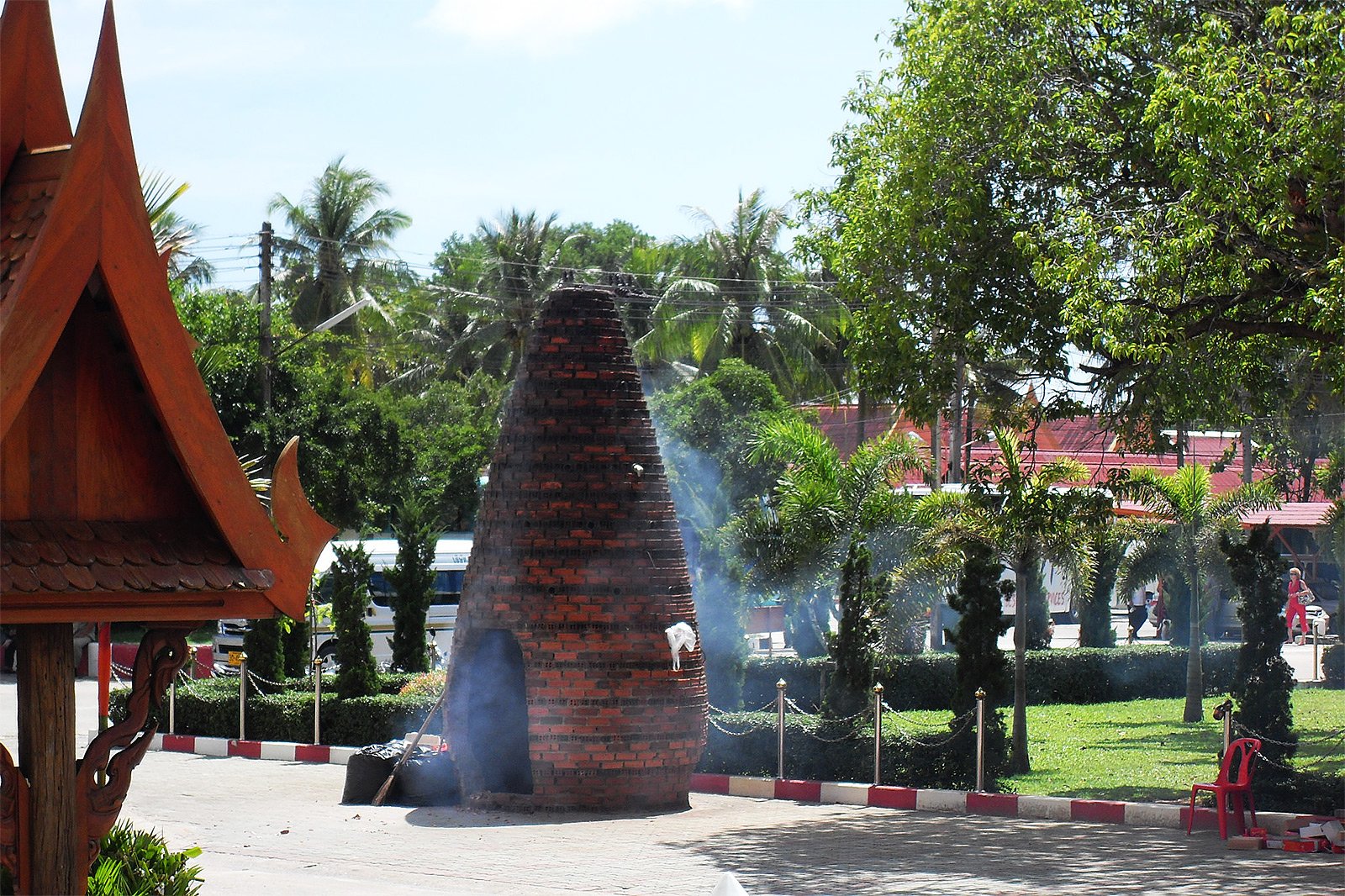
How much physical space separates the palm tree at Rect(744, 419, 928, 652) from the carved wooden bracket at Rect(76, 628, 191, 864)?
16.7 m

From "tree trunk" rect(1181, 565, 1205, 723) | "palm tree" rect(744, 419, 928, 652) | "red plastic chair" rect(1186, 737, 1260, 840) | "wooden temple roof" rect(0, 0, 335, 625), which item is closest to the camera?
"wooden temple roof" rect(0, 0, 335, 625)

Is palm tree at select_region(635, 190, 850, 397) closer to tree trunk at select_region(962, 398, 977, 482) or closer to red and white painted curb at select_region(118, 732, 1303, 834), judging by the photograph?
tree trunk at select_region(962, 398, 977, 482)

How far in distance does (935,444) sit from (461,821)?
65.0 ft

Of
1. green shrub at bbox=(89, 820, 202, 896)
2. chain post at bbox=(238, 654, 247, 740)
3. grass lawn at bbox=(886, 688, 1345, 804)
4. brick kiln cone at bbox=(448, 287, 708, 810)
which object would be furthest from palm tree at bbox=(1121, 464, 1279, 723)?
green shrub at bbox=(89, 820, 202, 896)

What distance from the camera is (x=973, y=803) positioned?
47.0 ft

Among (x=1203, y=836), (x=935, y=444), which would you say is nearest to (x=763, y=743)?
(x=1203, y=836)

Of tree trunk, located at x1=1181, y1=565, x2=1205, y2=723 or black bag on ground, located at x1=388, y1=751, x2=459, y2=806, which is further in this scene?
tree trunk, located at x1=1181, y1=565, x2=1205, y2=723

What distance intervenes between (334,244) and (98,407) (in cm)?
4044

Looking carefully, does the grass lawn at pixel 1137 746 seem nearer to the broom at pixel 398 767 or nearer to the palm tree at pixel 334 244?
the broom at pixel 398 767

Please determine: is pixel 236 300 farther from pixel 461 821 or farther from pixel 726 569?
pixel 461 821

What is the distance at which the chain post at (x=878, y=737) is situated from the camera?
15000 mm

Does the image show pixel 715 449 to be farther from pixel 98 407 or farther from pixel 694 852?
pixel 98 407

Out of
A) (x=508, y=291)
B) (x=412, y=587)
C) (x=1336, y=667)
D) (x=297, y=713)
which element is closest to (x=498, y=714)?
(x=297, y=713)

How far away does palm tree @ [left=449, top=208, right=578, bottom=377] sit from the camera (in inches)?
1672
